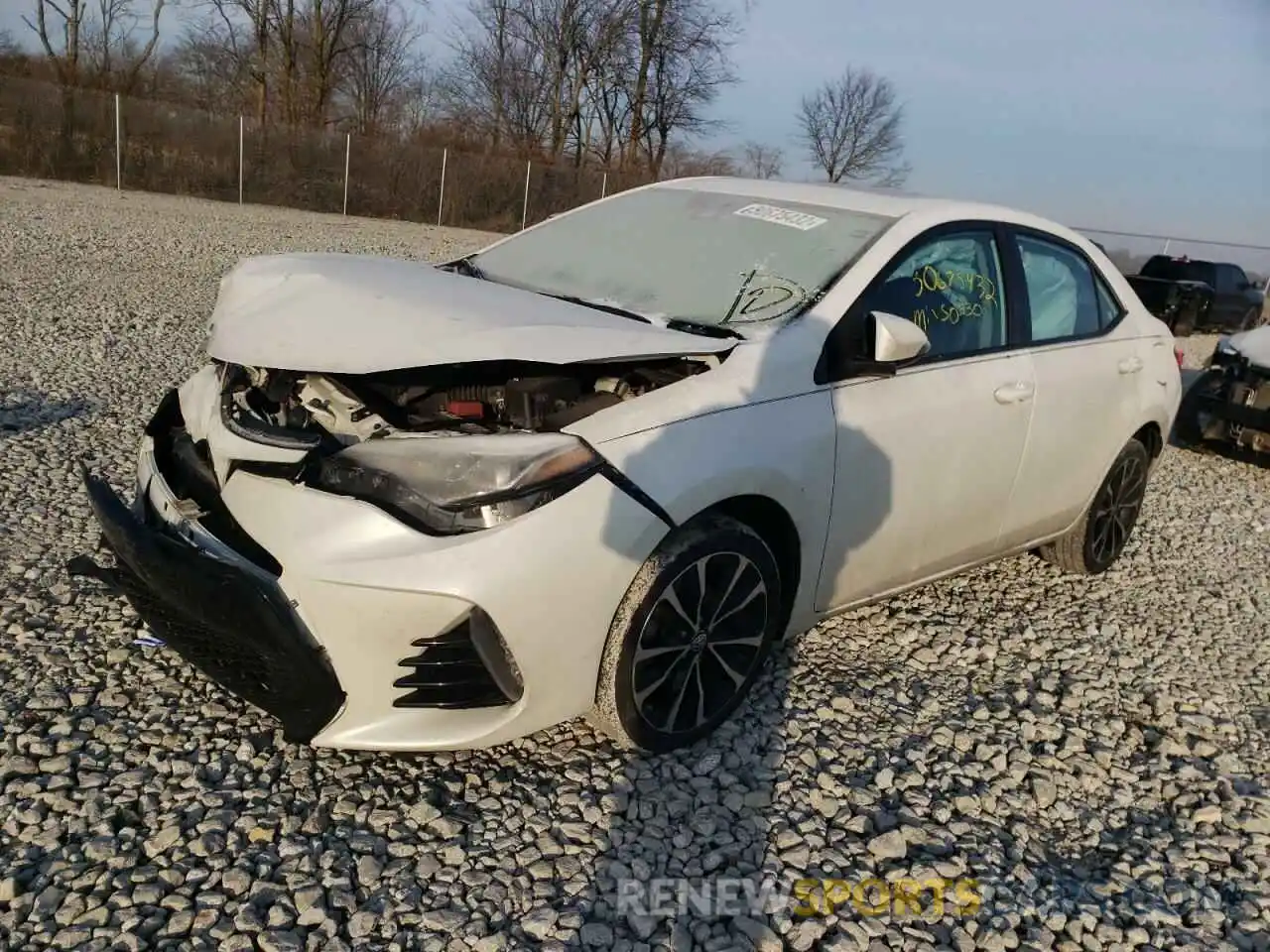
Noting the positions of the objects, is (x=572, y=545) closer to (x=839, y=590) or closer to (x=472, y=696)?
(x=472, y=696)

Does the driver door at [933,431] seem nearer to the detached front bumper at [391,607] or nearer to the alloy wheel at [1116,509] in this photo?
the detached front bumper at [391,607]

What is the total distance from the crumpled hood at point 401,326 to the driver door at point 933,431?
619mm

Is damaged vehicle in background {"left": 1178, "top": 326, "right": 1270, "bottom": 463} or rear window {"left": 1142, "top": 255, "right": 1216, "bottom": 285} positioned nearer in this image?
damaged vehicle in background {"left": 1178, "top": 326, "right": 1270, "bottom": 463}

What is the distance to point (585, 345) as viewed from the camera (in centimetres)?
266

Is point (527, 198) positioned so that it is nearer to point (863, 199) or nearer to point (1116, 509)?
point (1116, 509)

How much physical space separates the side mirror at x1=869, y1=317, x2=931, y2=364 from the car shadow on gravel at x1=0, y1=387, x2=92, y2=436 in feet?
14.8

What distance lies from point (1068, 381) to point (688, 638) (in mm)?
2228

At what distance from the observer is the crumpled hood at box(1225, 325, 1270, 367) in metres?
7.83

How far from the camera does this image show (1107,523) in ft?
16.0

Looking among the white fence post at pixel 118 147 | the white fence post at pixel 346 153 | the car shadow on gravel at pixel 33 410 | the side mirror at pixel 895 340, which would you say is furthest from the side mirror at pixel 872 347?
the white fence post at pixel 346 153

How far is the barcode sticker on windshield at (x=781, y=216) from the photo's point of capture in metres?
3.64

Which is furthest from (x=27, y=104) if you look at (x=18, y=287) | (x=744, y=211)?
(x=744, y=211)
